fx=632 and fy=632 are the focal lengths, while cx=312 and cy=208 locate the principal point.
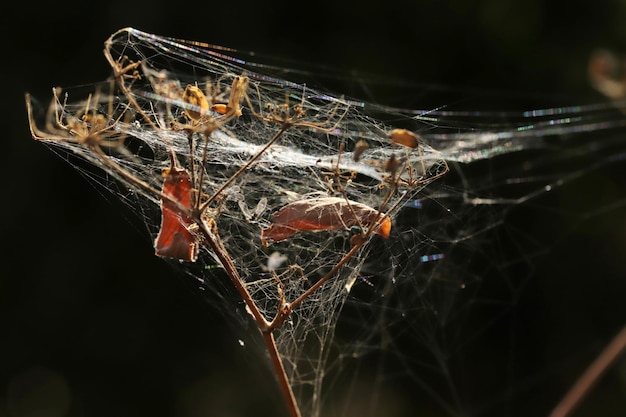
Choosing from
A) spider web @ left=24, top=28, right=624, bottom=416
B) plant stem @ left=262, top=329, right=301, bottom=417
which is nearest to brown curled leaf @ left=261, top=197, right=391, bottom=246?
spider web @ left=24, top=28, right=624, bottom=416

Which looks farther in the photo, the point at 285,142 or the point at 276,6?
the point at 276,6

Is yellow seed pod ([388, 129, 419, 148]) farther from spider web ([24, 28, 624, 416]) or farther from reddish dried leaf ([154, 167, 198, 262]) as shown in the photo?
reddish dried leaf ([154, 167, 198, 262])

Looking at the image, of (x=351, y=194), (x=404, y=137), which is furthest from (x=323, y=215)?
(x=351, y=194)

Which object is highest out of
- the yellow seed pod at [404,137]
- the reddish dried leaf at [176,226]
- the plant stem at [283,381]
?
the yellow seed pod at [404,137]

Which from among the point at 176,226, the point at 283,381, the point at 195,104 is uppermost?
the point at 195,104

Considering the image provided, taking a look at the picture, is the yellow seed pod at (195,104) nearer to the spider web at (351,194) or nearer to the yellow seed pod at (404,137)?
the spider web at (351,194)

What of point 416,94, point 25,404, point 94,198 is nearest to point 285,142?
point 416,94

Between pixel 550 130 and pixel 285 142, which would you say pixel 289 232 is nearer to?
pixel 285 142

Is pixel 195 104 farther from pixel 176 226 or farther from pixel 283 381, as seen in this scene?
pixel 283 381

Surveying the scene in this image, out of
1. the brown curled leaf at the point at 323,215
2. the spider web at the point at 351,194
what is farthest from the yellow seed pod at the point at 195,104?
the brown curled leaf at the point at 323,215
